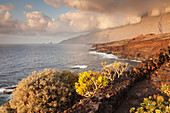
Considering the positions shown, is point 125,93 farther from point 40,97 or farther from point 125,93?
point 40,97

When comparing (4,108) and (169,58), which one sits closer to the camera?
(4,108)

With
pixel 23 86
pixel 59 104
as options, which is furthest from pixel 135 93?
pixel 23 86

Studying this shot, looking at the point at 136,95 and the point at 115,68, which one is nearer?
the point at 136,95

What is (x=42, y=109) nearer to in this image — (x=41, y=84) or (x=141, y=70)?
(x=41, y=84)

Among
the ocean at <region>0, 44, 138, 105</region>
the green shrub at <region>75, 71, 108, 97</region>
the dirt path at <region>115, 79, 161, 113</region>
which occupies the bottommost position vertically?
the ocean at <region>0, 44, 138, 105</region>

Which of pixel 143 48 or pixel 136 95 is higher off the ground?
pixel 143 48

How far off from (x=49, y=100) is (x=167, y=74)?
375 inches

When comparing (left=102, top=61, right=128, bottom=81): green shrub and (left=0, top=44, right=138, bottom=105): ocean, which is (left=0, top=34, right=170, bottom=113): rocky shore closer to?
(left=102, top=61, right=128, bottom=81): green shrub

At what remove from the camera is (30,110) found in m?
5.73

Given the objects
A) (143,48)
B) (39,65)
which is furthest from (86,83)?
(143,48)

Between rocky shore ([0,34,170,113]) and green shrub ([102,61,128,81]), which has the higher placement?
green shrub ([102,61,128,81])

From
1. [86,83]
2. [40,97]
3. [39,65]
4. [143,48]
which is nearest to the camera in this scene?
[40,97]

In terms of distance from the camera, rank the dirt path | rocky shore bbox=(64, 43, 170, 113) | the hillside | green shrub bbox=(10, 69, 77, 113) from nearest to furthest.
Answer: rocky shore bbox=(64, 43, 170, 113) → the dirt path → green shrub bbox=(10, 69, 77, 113) → the hillside

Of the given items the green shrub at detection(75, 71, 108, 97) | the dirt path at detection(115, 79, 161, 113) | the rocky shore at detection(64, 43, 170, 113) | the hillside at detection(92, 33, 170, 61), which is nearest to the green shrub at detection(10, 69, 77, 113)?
the green shrub at detection(75, 71, 108, 97)
